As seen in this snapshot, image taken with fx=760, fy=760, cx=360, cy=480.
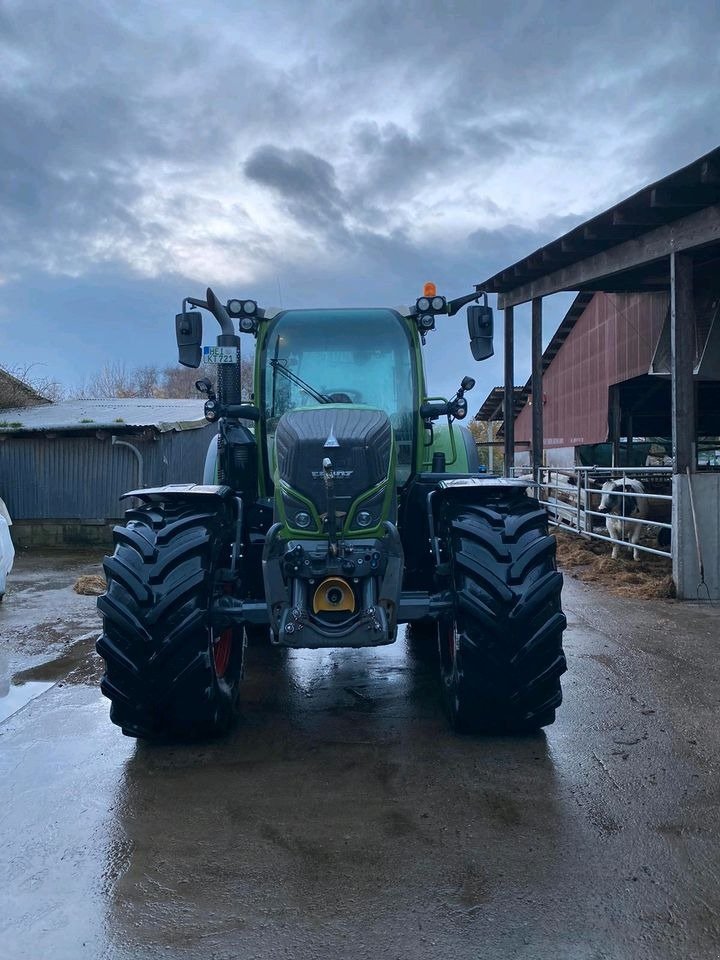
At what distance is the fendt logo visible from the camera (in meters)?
3.77

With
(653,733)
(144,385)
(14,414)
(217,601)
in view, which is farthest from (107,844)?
(144,385)

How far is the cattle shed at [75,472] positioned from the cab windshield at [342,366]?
9.54 m

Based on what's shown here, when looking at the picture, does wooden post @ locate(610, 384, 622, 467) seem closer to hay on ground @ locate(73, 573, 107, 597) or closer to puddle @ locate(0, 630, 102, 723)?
hay on ground @ locate(73, 573, 107, 597)

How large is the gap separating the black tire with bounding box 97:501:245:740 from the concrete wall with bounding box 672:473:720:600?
18.9 ft

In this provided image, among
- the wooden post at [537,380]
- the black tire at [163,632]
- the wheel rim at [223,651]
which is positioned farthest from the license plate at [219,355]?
the wooden post at [537,380]

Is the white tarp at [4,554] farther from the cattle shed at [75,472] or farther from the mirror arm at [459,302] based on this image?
the mirror arm at [459,302]

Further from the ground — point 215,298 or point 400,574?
point 215,298

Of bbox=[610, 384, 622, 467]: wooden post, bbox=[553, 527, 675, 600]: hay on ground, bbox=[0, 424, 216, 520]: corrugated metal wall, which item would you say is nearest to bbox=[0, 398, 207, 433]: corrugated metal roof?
bbox=[0, 424, 216, 520]: corrugated metal wall

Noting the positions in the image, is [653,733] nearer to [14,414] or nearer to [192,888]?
[192,888]

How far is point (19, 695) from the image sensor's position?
5.06 meters

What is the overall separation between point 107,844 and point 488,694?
1820mm

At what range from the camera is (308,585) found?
3.75 m

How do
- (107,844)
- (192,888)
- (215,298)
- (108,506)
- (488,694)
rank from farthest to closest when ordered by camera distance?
(108,506) → (215,298) → (488,694) → (107,844) → (192,888)

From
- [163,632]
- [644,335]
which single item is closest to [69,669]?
[163,632]
